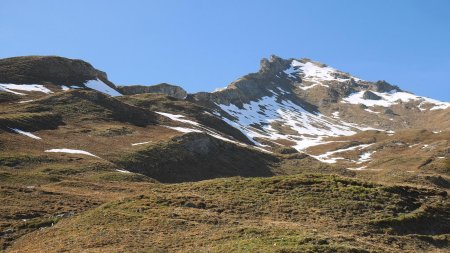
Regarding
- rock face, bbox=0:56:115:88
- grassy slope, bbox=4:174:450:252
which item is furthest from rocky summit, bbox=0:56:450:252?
rock face, bbox=0:56:115:88

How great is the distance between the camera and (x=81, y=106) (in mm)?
106188

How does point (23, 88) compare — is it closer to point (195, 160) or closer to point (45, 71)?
point (45, 71)

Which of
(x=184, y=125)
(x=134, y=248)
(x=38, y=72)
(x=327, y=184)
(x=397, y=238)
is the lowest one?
(x=134, y=248)

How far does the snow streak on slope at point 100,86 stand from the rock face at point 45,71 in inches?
71.0

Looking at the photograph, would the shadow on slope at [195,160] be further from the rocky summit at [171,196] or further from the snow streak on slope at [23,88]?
the snow streak on slope at [23,88]

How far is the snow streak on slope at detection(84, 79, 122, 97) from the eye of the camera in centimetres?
14452

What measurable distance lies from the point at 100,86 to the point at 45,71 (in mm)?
17582

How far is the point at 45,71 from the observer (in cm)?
14012

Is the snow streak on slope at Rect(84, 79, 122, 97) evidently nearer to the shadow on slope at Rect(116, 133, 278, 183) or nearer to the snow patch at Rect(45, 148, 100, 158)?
the shadow on slope at Rect(116, 133, 278, 183)

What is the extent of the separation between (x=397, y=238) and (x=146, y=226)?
1684 centimetres

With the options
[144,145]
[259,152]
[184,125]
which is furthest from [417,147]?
[144,145]

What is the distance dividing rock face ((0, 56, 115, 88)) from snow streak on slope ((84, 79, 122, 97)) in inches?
71.0

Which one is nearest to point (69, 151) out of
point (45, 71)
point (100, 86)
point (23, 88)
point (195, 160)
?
point (195, 160)

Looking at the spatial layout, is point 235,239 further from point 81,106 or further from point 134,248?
point 81,106
